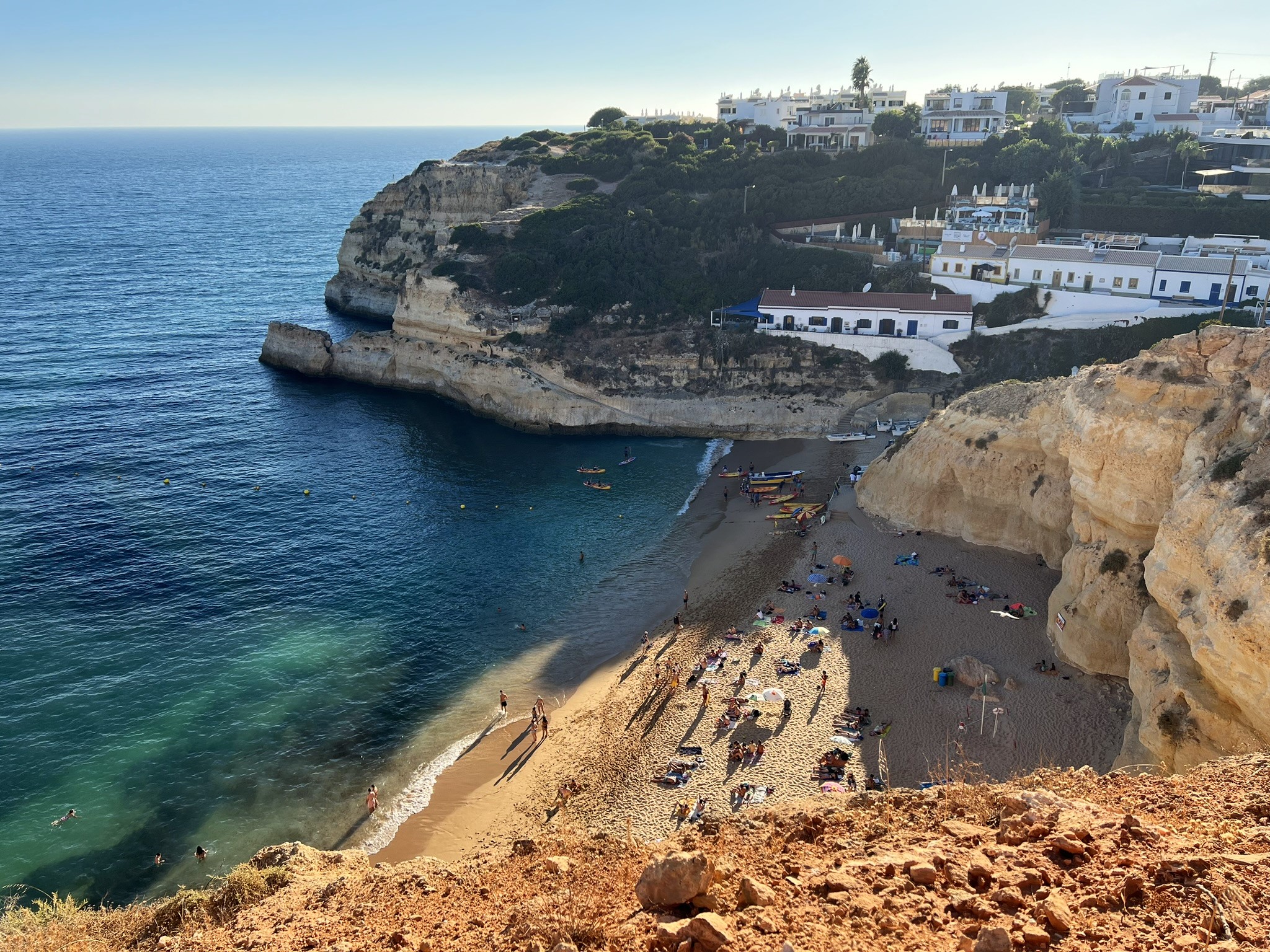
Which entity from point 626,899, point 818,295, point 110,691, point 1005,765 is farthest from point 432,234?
point 626,899

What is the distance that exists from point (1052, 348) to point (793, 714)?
120ft

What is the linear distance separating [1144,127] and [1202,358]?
8369cm

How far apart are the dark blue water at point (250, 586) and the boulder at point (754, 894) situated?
16338 millimetres

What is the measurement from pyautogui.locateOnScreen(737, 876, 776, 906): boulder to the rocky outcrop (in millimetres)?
44142

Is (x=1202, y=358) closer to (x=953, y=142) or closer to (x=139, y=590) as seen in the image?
(x=139, y=590)

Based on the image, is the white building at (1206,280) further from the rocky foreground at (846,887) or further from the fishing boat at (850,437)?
the rocky foreground at (846,887)

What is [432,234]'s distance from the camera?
269 ft

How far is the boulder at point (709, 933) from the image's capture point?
1060 cm

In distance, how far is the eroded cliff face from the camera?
757 inches

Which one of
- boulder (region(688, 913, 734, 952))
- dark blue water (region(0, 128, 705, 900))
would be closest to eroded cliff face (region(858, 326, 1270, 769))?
boulder (region(688, 913, 734, 952))

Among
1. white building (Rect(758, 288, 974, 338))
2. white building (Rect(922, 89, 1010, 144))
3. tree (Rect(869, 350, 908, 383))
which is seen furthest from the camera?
white building (Rect(922, 89, 1010, 144))

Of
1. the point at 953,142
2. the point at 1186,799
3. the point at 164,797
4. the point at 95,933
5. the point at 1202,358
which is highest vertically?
the point at 953,142

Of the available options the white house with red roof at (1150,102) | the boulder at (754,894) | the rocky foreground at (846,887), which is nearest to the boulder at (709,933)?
the rocky foreground at (846,887)

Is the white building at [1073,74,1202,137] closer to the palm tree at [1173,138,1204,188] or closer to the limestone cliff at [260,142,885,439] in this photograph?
the palm tree at [1173,138,1204,188]
